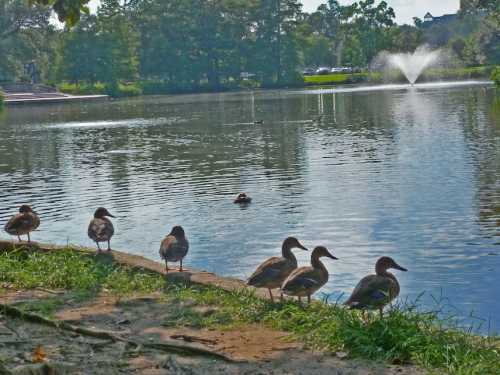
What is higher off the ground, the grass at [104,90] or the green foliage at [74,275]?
the grass at [104,90]

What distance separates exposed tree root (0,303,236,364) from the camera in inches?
254

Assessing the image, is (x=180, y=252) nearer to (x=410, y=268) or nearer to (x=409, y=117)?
(x=410, y=268)

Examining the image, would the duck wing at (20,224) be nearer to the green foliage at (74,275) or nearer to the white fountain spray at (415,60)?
the green foliage at (74,275)

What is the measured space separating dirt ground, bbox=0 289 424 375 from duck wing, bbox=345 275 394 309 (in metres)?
0.80

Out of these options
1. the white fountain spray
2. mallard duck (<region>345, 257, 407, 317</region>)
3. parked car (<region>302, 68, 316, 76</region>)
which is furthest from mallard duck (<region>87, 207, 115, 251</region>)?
parked car (<region>302, 68, 316, 76</region>)

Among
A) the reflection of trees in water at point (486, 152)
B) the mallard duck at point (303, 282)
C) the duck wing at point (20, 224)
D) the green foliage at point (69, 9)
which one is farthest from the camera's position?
the reflection of trees in water at point (486, 152)

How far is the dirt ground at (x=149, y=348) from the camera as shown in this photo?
608 cm

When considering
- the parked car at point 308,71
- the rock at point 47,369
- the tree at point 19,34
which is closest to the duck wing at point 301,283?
the rock at point 47,369

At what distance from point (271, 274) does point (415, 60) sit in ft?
332

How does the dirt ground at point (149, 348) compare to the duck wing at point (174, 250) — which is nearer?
A: the dirt ground at point (149, 348)

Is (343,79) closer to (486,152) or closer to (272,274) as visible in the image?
(486,152)

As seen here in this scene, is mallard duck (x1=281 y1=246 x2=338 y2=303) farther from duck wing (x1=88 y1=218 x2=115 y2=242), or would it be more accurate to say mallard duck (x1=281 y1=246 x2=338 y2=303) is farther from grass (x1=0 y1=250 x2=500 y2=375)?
duck wing (x1=88 y1=218 x2=115 y2=242)

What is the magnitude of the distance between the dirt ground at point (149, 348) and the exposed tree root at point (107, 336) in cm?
4

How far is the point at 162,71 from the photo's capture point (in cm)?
10500
